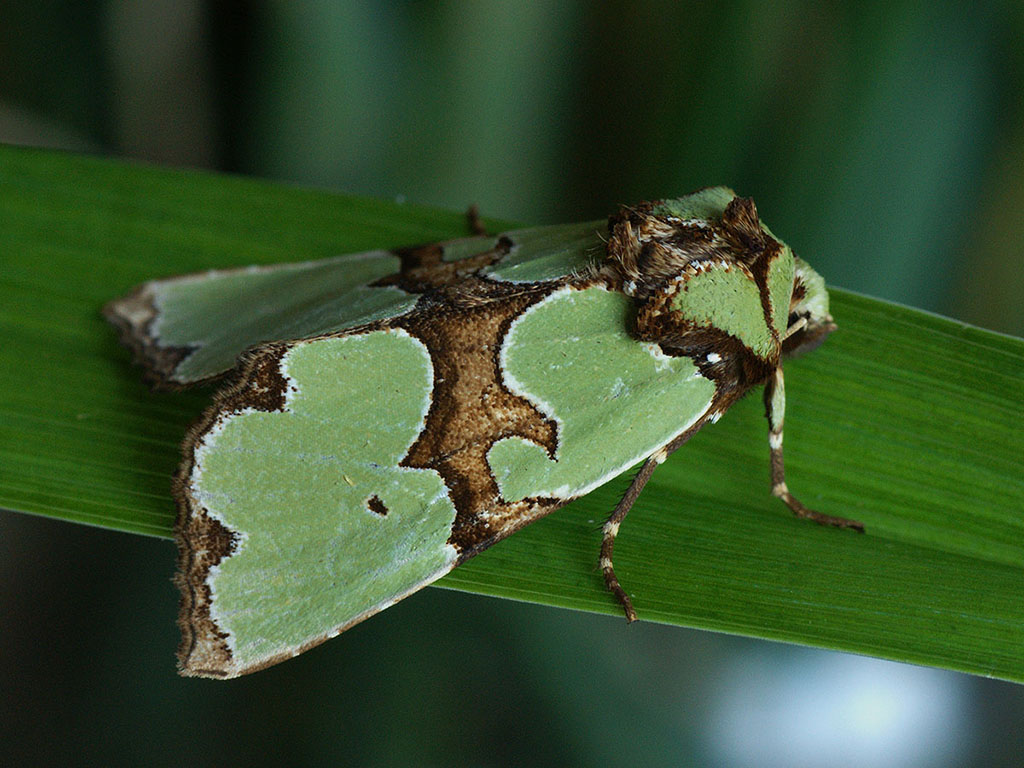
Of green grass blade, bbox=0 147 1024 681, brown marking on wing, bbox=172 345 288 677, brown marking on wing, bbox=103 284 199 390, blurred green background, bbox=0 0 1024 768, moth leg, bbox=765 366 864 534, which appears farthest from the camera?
blurred green background, bbox=0 0 1024 768

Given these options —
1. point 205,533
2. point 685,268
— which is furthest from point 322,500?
point 685,268

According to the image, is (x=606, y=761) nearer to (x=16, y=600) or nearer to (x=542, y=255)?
(x=542, y=255)

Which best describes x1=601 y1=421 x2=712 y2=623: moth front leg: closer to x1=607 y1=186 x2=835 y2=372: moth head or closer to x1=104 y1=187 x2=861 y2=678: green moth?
x1=104 y1=187 x2=861 y2=678: green moth

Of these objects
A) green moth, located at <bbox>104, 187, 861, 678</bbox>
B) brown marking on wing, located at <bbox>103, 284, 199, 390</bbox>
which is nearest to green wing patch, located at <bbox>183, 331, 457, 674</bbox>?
green moth, located at <bbox>104, 187, 861, 678</bbox>

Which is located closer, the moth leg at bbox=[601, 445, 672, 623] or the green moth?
the green moth

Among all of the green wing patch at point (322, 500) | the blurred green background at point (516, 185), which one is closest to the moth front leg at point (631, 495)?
the green wing patch at point (322, 500)

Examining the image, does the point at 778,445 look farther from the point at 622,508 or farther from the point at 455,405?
the point at 455,405

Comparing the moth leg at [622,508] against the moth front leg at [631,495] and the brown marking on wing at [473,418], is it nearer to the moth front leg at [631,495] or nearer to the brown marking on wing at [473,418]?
the moth front leg at [631,495]

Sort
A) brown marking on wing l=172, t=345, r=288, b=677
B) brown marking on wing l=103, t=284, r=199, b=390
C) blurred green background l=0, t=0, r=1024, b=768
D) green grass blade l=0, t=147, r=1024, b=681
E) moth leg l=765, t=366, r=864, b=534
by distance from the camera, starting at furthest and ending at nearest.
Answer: blurred green background l=0, t=0, r=1024, b=768
brown marking on wing l=103, t=284, r=199, b=390
moth leg l=765, t=366, r=864, b=534
green grass blade l=0, t=147, r=1024, b=681
brown marking on wing l=172, t=345, r=288, b=677
